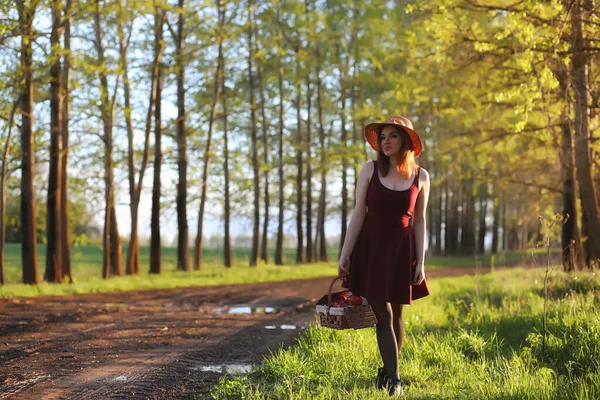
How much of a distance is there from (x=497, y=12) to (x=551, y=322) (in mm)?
8694

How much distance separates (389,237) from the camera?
534 centimetres

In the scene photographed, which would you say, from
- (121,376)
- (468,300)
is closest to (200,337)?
(121,376)

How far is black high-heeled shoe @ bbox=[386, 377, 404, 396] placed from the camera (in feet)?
17.1

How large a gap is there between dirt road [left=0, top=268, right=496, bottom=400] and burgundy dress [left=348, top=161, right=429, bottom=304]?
167cm

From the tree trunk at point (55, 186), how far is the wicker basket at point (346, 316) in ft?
43.6

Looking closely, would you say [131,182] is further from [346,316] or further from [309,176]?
[346,316]

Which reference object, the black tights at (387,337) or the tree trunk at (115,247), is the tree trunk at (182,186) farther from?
the black tights at (387,337)

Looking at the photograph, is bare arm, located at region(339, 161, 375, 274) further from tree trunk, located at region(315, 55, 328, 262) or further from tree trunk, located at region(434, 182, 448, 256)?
tree trunk, located at region(434, 182, 448, 256)

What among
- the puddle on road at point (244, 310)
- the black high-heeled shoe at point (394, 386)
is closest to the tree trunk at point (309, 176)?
the puddle on road at point (244, 310)

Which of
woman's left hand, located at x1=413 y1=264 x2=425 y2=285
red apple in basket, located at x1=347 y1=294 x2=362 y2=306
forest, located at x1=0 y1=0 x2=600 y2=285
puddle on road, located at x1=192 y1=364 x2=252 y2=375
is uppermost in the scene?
forest, located at x1=0 y1=0 x2=600 y2=285

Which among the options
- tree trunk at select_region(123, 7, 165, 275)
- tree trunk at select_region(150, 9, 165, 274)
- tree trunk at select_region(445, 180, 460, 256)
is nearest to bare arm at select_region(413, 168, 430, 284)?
tree trunk at select_region(123, 7, 165, 275)

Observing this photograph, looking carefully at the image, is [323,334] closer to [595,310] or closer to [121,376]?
[121,376]

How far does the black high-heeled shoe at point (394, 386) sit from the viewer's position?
5.21 metres

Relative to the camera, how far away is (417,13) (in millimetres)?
15578
